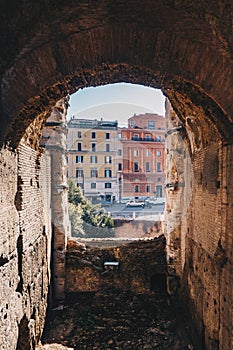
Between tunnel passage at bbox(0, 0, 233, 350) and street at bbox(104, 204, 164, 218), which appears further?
street at bbox(104, 204, 164, 218)

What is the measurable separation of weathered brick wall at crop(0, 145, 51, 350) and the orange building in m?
17.1

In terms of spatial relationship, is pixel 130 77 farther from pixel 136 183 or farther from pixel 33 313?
pixel 136 183

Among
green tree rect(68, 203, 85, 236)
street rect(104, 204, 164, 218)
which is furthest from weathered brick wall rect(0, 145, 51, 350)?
street rect(104, 204, 164, 218)

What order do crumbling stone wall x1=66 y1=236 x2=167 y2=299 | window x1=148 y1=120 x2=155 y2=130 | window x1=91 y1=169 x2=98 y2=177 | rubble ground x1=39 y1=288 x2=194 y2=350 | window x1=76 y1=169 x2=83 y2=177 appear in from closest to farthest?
rubble ground x1=39 y1=288 x2=194 y2=350 < crumbling stone wall x1=66 y1=236 x2=167 y2=299 < window x1=76 y1=169 x2=83 y2=177 < window x1=91 y1=169 x2=98 y2=177 < window x1=148 y1=120 x2=155 y2=130

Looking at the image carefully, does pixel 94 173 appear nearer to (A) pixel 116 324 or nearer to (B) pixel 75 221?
(B) pixel 75 221

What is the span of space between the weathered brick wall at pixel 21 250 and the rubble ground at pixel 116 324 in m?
0.71

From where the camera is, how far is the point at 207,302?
459cm

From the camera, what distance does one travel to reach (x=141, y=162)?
2317cm

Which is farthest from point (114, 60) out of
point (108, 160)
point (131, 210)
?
point (108, 160)

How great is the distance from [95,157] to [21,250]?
18469 mm

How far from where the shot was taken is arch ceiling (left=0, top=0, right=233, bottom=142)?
3094mm

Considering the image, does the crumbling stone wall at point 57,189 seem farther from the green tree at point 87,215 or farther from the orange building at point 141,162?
the orange building at point 141,162

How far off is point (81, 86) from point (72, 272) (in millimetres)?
5551

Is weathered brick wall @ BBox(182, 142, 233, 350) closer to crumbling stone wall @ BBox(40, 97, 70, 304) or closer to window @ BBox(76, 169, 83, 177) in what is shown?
crumbling stone wall @ BBox(40, 97, 70, 304)
